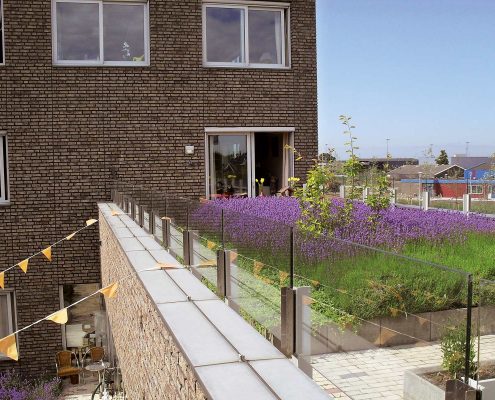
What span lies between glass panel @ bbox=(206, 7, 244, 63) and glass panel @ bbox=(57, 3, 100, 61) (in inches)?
98.0

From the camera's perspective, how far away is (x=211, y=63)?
13.7 metres

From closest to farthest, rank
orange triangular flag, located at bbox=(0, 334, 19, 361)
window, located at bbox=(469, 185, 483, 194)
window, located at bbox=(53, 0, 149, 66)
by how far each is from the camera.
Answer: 1. orange triangular flag, located at bbox=(0, 334, 19, 361)
2. window, located at bbox=(53, 0, 149, 66)
3. window, located at bbox=(469, 185, 483, 194)

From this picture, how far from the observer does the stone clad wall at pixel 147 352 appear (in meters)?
3.25

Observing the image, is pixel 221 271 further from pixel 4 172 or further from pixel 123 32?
pixel 123 32

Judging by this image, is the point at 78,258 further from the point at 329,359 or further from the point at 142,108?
the point at 329,359

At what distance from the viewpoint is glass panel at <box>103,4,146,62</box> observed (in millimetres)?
13273

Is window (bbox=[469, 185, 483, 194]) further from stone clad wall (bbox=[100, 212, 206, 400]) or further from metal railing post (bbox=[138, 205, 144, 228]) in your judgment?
stone clad wall (bbox=[100, 212, 206, 400])

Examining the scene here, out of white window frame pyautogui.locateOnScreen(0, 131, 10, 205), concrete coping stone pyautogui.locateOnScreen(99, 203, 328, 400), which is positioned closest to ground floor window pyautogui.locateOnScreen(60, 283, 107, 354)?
white window frame pyautogui.locateOnScreen(0, 131, 10, 205)

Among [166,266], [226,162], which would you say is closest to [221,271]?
[166,266]

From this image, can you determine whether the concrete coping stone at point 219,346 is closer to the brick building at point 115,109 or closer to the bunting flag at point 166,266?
the bunting flag at point 166,266

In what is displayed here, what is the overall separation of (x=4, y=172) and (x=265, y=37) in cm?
654

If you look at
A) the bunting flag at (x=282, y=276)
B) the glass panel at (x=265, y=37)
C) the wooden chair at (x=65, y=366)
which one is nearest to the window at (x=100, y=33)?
the glass panel at (x=265, y=37)

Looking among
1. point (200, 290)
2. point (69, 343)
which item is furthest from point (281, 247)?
point (69, 343)

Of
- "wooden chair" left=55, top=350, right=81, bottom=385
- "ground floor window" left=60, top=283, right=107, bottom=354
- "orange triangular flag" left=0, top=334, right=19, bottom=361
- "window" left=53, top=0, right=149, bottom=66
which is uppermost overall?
"window" left=53, top=0, right=149, bottom=66
